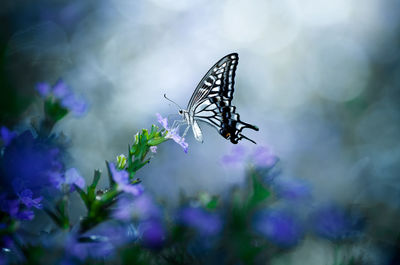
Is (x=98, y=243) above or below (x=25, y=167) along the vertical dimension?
below

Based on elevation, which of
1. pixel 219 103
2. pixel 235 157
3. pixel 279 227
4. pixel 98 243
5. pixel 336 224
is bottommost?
pixel 98 243

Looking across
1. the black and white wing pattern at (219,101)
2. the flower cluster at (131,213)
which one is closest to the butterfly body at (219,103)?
the black and white wing pattern at (219,101)

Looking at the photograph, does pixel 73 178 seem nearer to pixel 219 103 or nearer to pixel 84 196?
pixel 84 196

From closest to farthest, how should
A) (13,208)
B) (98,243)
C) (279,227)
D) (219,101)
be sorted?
(13,208) → (98,243) → (279,227) → (219,101)

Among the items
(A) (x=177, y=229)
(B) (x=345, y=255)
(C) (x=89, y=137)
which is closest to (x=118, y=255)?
(A) (x=177, y=229)

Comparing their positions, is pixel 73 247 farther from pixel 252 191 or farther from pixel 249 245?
pixel 252 191

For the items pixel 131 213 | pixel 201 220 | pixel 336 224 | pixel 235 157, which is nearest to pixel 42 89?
pixel 131 213
